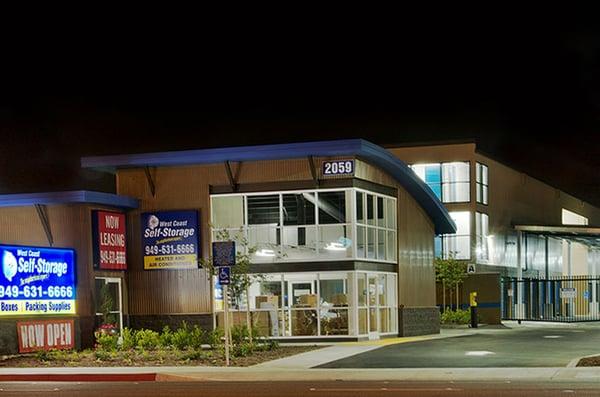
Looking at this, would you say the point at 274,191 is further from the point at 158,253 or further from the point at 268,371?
the point at 268,371

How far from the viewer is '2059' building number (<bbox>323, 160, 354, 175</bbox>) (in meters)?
28.5

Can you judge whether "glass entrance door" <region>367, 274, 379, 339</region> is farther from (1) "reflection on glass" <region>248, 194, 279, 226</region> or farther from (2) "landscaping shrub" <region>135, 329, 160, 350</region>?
(2) "landscaping shrub" <region>135, 329, 160, 350</region>

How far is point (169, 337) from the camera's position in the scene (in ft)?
85.7

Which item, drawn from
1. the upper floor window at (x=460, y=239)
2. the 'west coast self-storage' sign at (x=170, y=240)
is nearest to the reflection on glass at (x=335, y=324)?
the 'west coast self-storage' sign at (x=170, y=240)

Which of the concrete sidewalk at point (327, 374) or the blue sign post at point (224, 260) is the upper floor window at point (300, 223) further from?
the concrete sidewalk at point (327, 374)

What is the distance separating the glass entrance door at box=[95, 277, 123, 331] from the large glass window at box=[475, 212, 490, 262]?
2238 centimetres

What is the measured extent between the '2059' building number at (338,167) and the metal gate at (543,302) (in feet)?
50.5

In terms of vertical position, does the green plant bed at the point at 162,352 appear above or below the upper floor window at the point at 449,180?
below

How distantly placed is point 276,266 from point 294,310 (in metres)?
1.55

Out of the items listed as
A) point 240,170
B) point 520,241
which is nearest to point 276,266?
point 240,170

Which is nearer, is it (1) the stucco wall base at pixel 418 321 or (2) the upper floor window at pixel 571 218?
(1) the stucco wall base at pixel 418 321

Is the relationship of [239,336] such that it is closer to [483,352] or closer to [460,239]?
[483,352]

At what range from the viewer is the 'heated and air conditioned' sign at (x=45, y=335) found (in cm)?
2450

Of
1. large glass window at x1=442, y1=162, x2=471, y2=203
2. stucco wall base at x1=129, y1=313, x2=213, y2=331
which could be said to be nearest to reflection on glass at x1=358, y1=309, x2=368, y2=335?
stucco wall base at x1=129, y1=313, x2=213, y2=331
